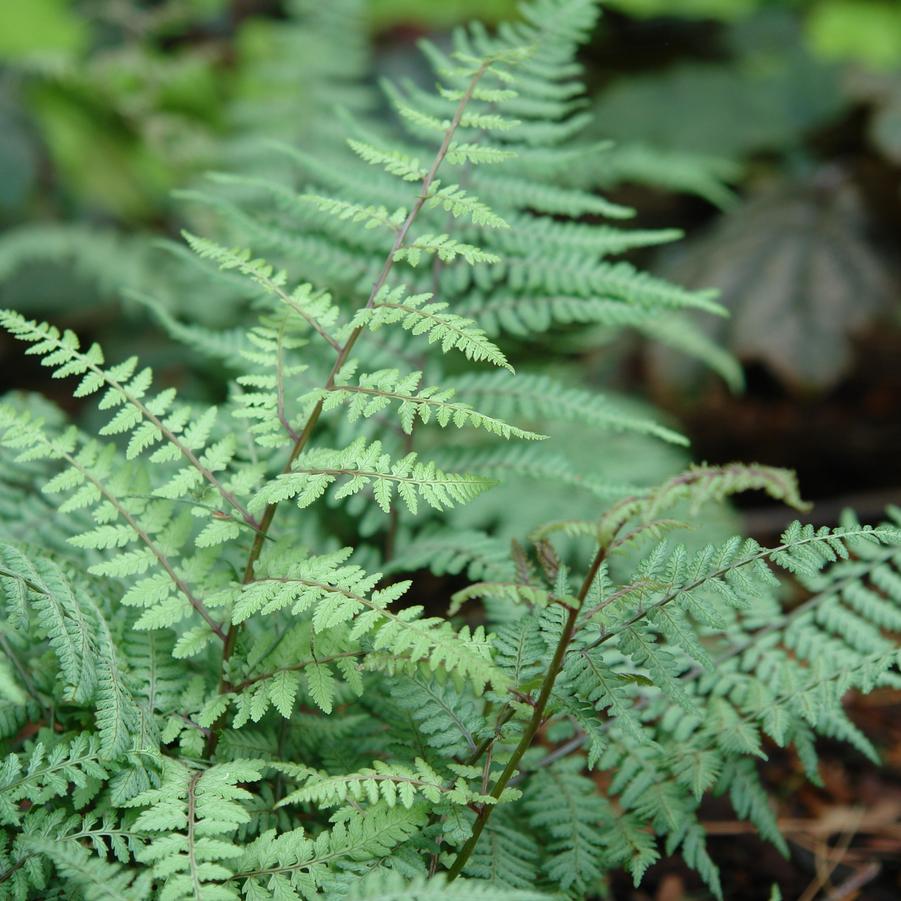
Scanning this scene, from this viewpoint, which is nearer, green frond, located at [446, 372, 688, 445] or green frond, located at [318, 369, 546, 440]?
green frond, located at [318, 369, 546, 440]

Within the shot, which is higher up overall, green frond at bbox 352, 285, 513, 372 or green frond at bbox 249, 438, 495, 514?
green frond at bbox 352, 285, 513, 372

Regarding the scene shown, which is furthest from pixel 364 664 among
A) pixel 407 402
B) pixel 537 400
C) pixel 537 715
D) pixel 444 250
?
pixel 537 400

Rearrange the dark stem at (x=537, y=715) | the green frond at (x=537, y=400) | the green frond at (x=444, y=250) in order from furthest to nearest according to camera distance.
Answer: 1. the green frond at (x=537, y=400)
2. the green frond at (x=444, y=250)
3. the dark stem at (x=537, y=715)

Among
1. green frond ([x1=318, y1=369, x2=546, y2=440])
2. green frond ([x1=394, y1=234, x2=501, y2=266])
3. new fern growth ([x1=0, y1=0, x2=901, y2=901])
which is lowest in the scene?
new fern growth ([x1=0, y1=0, x2=901, y2=901])

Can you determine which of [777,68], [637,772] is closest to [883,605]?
[637,772]

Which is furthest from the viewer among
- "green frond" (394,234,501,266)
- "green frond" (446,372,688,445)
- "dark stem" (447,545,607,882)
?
"green frond" (446,372,688,445)

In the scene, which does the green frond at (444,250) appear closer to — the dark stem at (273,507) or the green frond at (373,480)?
the dark stem at (273,507)

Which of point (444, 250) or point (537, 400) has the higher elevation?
point (444, 250)

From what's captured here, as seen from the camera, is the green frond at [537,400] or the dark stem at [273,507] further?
the green frond at [537,400]

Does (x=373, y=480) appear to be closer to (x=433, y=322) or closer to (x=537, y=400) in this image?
(x=433, y=322)

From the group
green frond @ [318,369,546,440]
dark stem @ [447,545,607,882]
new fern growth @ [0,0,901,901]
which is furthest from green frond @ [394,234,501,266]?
dark stem @ [447,545,607,882]

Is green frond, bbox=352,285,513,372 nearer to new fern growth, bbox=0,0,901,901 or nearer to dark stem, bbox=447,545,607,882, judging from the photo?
new fern growth, bbox=0,0,901,901

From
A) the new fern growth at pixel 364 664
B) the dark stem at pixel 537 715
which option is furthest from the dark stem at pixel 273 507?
the dark stem at pixel 537 715

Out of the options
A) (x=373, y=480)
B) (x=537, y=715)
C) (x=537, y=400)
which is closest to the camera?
(x=537, y=715)
